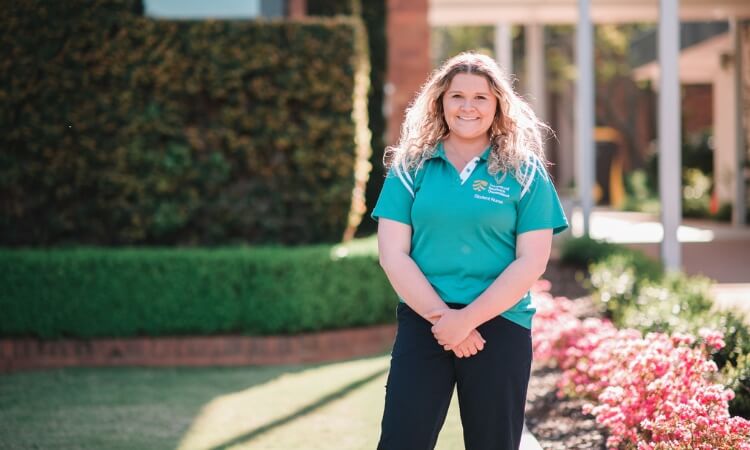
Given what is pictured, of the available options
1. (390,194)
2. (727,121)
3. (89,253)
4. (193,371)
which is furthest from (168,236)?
(727,121)

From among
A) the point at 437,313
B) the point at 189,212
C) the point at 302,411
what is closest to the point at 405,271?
the point at 437,313

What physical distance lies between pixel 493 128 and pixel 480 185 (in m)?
0.29

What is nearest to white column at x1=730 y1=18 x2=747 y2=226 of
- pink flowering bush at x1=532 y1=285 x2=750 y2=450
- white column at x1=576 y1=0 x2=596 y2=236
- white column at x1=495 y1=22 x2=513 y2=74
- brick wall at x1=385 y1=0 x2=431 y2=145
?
white column at x1=495 y1=22 x2=513 y2=74

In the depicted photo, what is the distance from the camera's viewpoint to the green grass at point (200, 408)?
15.6 feet

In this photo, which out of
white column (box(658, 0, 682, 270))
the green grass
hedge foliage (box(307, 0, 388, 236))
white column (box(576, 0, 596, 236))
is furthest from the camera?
hedge foliage (box(307, 0, 388, 236))

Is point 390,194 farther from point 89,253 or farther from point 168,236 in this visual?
point 168,236

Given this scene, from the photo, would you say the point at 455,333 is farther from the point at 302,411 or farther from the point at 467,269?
the point at 302,411

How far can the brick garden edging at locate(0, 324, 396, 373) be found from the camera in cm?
679

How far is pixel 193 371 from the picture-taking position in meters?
6.63

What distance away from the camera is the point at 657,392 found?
3.84 meters

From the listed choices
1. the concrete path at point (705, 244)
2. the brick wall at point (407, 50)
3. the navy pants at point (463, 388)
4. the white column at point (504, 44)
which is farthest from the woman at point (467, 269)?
the white column at point (504, 44)

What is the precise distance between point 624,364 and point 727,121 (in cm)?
1456

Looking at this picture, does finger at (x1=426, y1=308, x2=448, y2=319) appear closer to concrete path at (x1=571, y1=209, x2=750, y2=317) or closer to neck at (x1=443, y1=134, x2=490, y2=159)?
neck at (x1=443, y1=134, x2=490, y2=159)

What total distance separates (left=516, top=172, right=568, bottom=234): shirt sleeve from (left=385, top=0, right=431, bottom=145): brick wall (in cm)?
725
